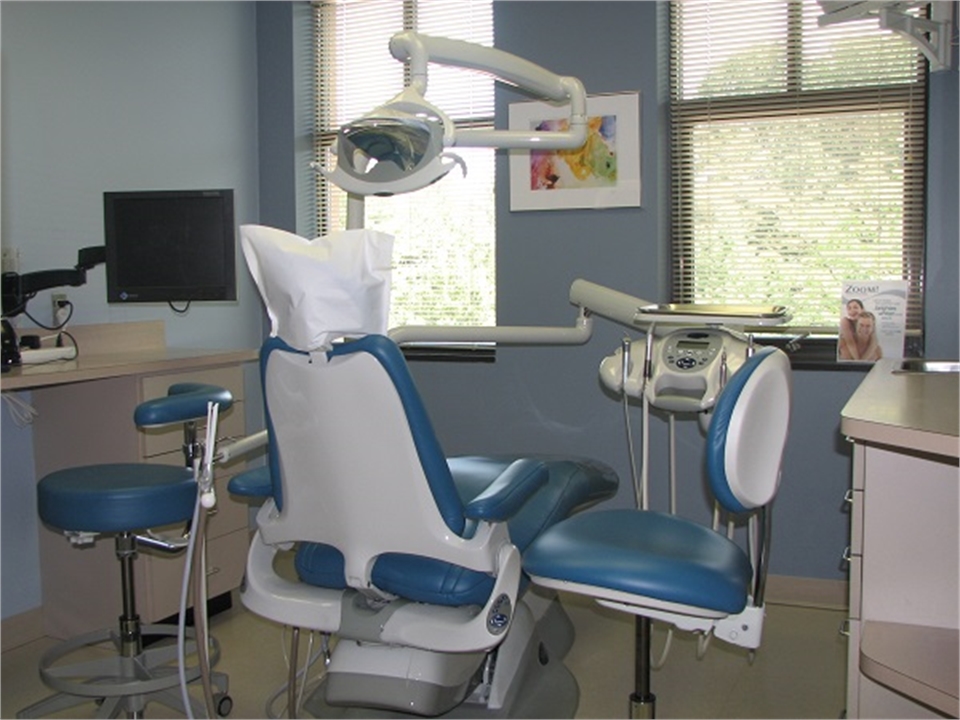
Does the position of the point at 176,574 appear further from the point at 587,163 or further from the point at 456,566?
the point at 587,163

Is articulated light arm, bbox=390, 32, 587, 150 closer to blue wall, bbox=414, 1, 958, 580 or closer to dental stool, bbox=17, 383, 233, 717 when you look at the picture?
dental stool, bbox=17, 383, 233, 717

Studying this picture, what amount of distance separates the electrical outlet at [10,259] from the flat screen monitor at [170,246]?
16.2 inches

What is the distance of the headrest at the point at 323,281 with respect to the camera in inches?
69.6

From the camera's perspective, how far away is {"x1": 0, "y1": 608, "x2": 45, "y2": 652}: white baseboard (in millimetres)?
3049

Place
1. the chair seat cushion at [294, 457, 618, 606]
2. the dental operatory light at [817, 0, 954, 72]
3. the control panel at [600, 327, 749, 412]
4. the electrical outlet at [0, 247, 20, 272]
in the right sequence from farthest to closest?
the electrical outlet at [0, 247, 20, 272] < the control panel at [600, 327, 749, 412] < the dental operatory light at [817, 0, 954, 72] < the chair seat cushion at [294, 457, 618, 606]

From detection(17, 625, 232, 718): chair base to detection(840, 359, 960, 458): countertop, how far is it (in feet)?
5.74

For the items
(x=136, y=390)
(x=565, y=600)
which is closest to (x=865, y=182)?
(x=565, y=600)

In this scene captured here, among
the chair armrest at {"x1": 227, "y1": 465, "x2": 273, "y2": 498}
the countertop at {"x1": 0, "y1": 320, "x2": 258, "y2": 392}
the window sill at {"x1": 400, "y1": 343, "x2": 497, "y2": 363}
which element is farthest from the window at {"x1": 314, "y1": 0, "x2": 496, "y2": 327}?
the chair armrest at {"x1": 227, "y1": 465, "x2": 273, "y2": 498}

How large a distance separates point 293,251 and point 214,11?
2691 mm

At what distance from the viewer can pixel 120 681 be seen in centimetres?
246

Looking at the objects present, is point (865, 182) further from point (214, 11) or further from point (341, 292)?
point (214, 11)

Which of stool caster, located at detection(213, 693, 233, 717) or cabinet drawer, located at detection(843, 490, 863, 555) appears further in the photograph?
stool caster, located at detection(213, 693, 233, 717)

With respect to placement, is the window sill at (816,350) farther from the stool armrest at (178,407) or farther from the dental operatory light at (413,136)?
the stool armrest at (178,407)

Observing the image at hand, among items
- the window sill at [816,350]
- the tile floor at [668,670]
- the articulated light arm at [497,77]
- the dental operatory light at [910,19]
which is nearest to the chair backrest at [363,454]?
the articulated light arm at [497,77]
